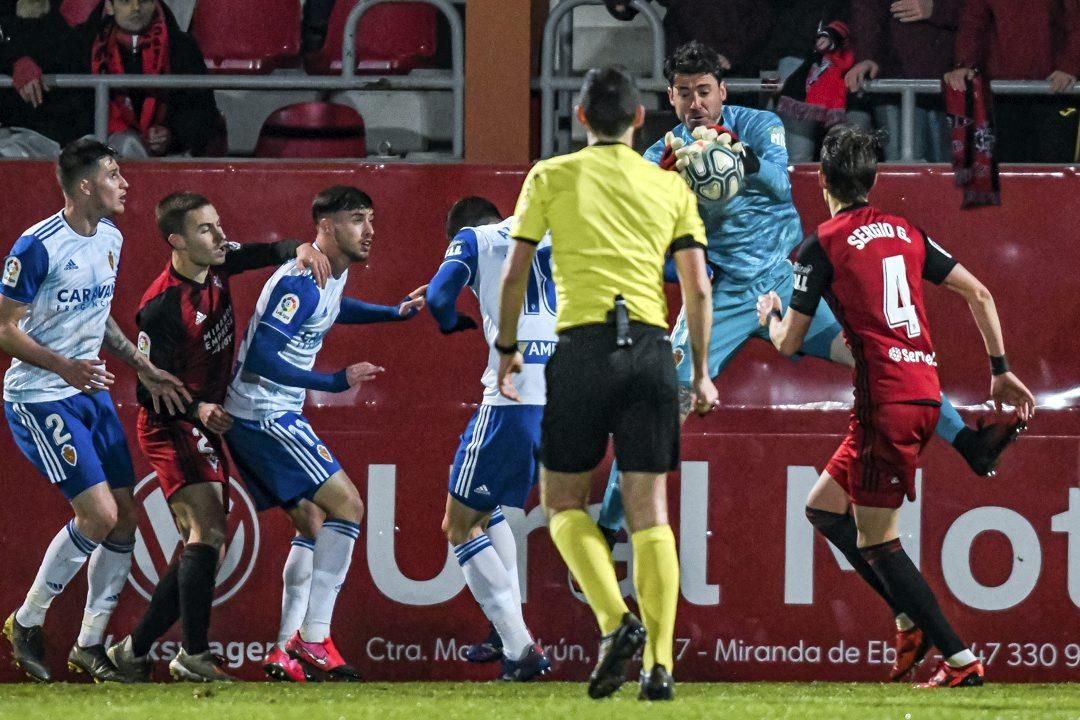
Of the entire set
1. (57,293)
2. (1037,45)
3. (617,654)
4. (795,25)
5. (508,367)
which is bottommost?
(617,654)

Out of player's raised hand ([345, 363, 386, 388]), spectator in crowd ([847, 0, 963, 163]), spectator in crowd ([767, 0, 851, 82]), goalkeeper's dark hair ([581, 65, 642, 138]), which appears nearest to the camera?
goalkeeper's dark hair ([581, 65, 642, 138])

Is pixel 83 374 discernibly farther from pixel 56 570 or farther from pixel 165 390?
pixel 56 570

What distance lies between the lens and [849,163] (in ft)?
21.8

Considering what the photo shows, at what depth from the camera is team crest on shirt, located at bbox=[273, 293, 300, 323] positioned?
7.43 meters

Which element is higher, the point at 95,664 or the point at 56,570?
the point at 56,570

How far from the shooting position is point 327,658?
7461mm

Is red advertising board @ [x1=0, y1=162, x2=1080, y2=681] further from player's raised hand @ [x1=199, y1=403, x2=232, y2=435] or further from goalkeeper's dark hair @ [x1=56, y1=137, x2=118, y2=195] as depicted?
player's raised hand @ [x1=199, y1=403, x2=232, y2=435]

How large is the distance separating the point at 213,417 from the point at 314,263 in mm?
732

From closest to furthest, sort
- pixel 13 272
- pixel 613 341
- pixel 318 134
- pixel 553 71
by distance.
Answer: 1. pixel 613 341
2. pixel 13 272
3. pixel 553 71
4. pixel 318 134

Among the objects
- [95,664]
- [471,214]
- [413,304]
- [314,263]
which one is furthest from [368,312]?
[95,664]

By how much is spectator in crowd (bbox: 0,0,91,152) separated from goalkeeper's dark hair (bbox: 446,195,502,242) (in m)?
1.93

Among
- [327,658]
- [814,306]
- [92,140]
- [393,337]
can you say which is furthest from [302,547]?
[814,306]

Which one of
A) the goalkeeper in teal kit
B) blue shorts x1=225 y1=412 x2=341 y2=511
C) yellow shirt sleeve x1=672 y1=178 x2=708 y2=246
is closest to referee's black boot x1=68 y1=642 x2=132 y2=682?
blue shorts x1=225 y1=412 x2=341 y2=511

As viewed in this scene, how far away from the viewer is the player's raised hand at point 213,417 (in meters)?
7.34
